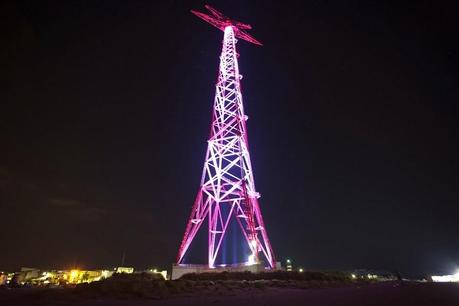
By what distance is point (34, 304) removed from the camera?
10.6m

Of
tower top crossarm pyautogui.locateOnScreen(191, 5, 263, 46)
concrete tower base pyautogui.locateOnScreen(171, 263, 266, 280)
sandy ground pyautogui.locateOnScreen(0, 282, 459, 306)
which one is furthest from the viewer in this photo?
tower top crossarm pyautogui.locateOnScreen(191, 5, 263, 46)

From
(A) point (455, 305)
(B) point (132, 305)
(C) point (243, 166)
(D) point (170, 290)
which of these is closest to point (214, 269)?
(C) point (243, 166)

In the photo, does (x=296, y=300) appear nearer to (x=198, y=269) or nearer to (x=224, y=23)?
(x=198, y=269)

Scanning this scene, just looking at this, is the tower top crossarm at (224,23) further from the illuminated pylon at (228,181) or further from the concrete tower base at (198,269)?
the concrete tower base at (198,269)

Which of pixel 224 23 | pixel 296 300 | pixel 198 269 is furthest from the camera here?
pixel 224 23

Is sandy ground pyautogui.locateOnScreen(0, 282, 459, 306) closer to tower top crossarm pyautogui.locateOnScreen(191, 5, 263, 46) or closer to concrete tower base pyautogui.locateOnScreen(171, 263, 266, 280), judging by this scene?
concrete tower base pyautogui.locateOnScreen(171, 263, 266, 280)

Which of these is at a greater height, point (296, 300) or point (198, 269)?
point (198, 269)

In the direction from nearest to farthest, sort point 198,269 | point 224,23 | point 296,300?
point 296,300
point 198,269
point 224,23

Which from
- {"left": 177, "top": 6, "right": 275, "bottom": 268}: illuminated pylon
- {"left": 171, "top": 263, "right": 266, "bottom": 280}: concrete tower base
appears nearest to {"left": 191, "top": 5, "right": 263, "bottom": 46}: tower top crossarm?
{"left": 177, "top": 6, "right": 275, "bottom": 268}: illuminated pylon

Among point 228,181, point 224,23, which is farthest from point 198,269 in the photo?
point 224,23

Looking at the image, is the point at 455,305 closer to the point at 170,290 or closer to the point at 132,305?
the point at 132,305

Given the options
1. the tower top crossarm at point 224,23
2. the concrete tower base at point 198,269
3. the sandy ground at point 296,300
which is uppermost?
the tower top crossarm at point 224,23

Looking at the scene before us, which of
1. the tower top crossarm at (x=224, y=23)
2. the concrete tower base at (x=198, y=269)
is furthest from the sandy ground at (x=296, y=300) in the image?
the tower top crossarm at (x=224, y=23)

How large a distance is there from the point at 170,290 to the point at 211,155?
62.3 feet
